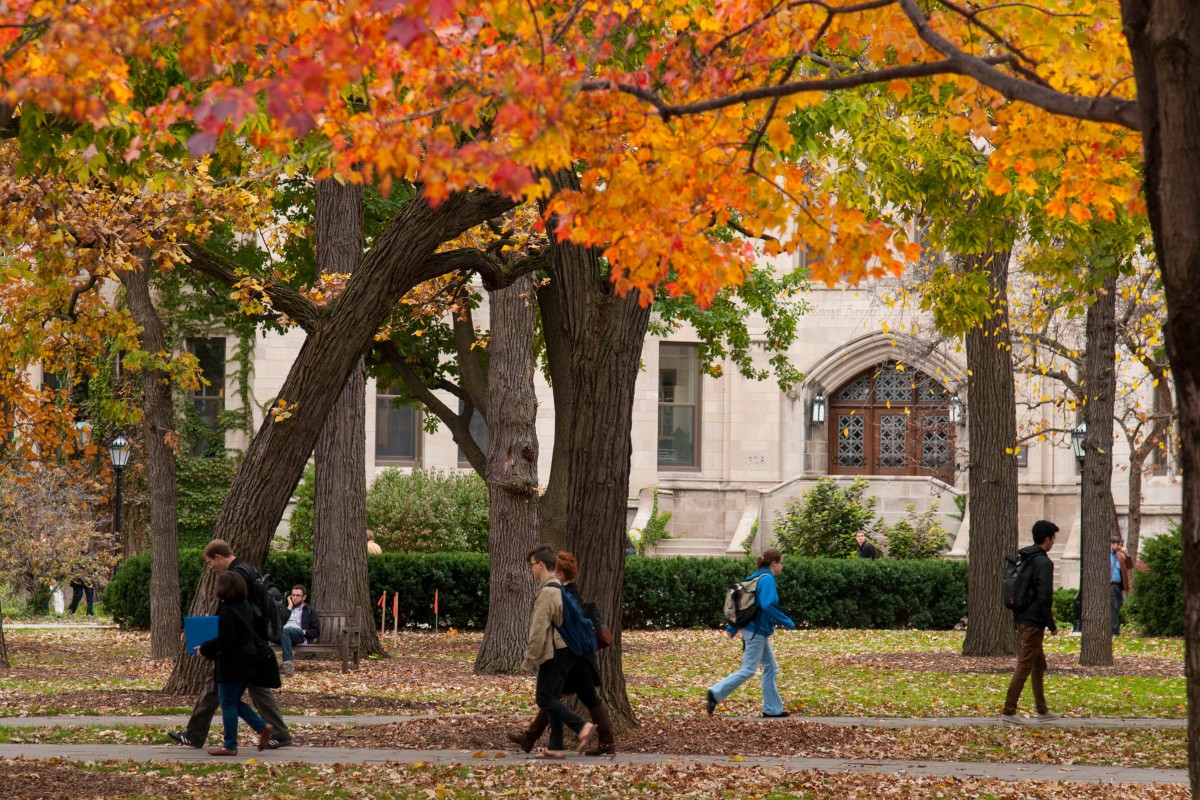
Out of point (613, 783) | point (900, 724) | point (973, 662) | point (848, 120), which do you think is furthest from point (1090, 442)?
point (613, 783)

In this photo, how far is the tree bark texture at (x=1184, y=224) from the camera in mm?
5434

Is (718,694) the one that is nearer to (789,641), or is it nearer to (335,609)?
(335,609)

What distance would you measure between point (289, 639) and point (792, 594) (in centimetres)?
1226

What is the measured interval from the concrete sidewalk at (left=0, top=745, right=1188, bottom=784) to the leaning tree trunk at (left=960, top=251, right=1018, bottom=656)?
9.90 meters

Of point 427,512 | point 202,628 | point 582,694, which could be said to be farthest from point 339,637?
point 427,512

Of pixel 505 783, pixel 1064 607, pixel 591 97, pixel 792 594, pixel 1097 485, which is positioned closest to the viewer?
pixel 591 97

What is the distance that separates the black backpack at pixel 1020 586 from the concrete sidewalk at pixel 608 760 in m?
2.72

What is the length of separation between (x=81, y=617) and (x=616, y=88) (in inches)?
1165

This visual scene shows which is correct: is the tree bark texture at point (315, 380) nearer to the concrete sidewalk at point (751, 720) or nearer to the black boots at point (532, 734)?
the concrete sidewalk at point (751, 720)

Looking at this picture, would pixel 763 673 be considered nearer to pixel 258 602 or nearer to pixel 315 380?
pixel 258 602

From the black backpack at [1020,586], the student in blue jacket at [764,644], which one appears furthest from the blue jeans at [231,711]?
the black backpack at [1020,586]

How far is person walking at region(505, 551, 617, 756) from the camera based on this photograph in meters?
10.3

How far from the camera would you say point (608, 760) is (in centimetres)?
1006

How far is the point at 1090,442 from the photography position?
1862 cm
